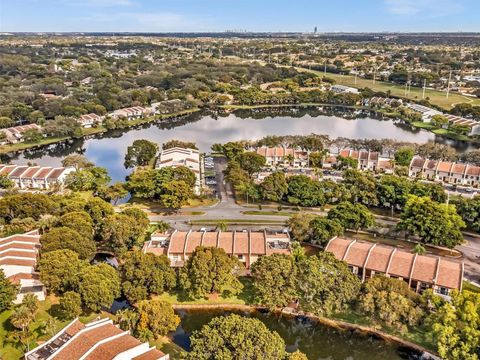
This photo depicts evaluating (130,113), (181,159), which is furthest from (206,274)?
(130,113)

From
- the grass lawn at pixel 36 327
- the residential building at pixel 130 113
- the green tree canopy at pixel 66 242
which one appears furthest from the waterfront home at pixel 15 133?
the grass lawn at pixel 36 327

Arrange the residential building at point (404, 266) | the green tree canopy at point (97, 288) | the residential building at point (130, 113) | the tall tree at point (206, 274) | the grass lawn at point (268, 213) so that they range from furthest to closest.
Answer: the residential building at point (130, 113), the grass lawn at point (268, 213), the residential building at point (404, 266), the tall tree at point (206, 274), the green tree canopy at point (97, 288)

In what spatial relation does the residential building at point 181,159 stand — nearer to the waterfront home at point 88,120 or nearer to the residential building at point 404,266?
the residential building at point 404,266

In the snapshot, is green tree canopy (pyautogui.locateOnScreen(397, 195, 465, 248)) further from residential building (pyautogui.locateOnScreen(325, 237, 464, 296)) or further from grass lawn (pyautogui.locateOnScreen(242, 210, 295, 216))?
grass lawn (pyautogui.locateOnScreen(242, 210, 295, 216))

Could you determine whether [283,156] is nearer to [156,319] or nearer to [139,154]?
[139,154]

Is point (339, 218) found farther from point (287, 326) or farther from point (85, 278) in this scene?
point (85, 278)
